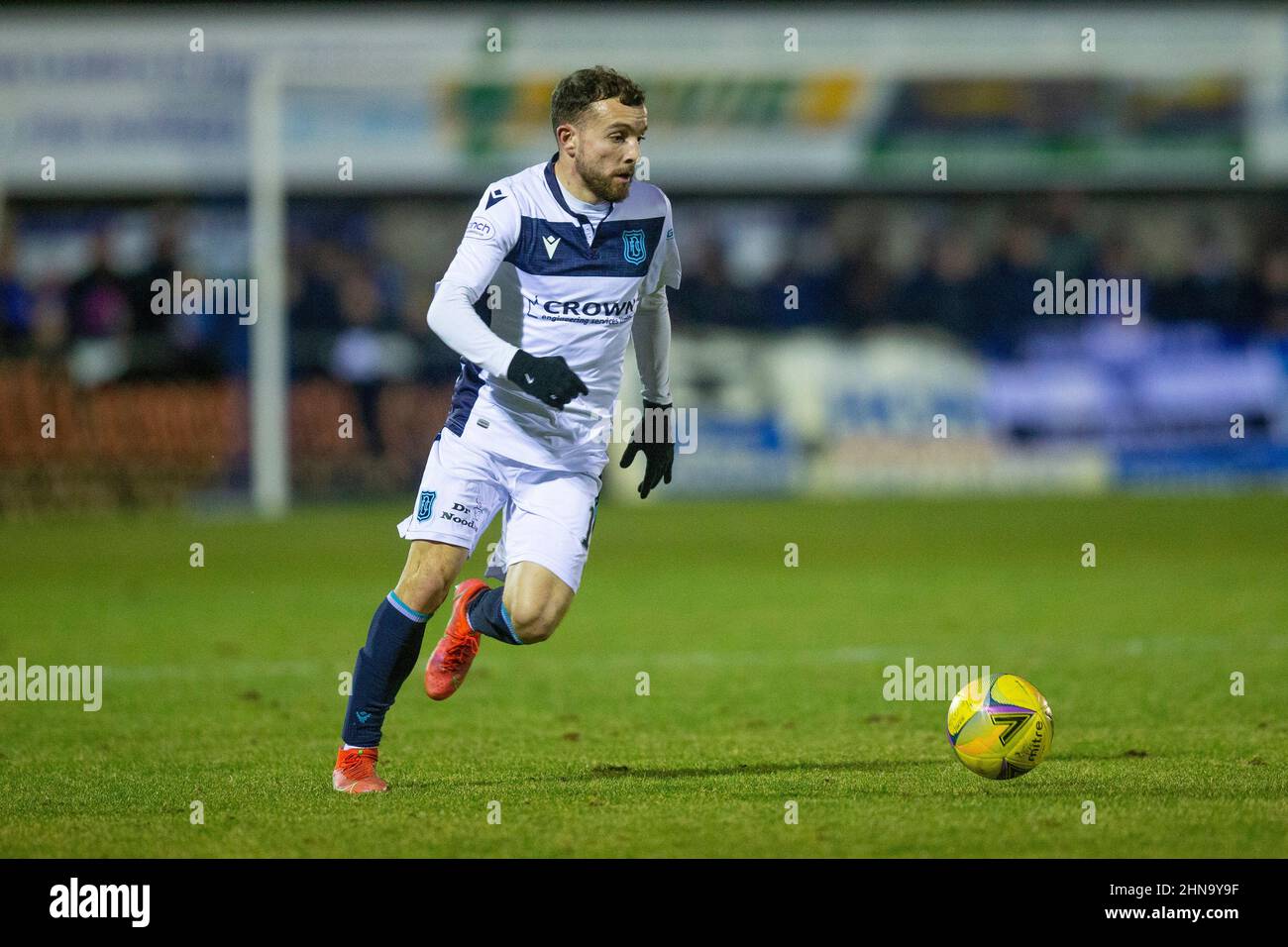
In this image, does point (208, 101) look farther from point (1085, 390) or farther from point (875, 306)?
point (1085, 390)

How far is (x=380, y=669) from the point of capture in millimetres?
6195

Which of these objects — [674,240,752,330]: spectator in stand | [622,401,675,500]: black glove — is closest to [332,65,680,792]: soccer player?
Answer: [622,401,675,500]: black glove

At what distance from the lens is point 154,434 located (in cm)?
1922

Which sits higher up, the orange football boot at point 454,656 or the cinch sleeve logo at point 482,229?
the cinch sleeve logo at point 482,229

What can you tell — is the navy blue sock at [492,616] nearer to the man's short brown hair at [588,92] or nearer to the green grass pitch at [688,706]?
the green grass pitch at [688,706]

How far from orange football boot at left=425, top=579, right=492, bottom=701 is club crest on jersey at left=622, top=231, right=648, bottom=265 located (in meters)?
1.24

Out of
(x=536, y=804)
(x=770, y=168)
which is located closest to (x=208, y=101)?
(x=770, y=168)

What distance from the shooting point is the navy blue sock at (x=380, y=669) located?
20.2 feet

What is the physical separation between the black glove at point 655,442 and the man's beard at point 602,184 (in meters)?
1.04

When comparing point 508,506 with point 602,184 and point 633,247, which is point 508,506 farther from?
point 602,184

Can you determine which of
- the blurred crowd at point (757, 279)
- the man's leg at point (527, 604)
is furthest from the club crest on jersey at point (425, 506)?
the blurred crowd at point (757, 279)
